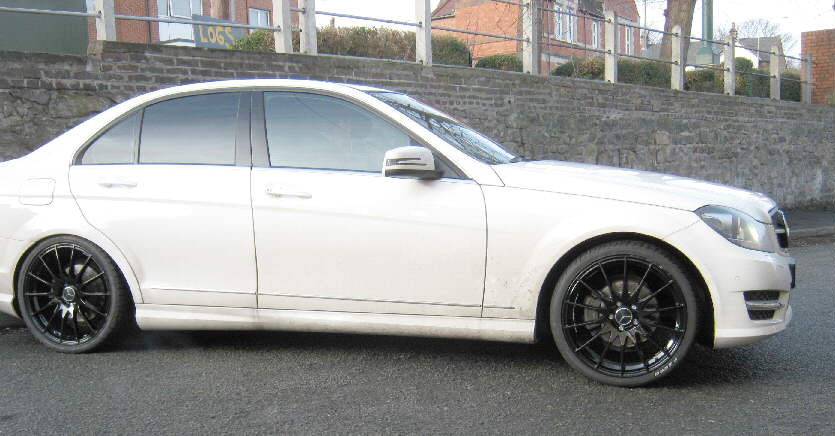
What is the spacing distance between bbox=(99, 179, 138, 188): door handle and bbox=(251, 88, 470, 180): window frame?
29.0 inches

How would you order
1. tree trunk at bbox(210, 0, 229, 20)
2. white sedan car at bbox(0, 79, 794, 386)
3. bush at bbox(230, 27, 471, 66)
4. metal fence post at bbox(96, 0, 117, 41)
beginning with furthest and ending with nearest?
1. tree trunk at bbox(210, 0, 229, 20)
2. bush at bbox(230, 27, 471, 66)
3. metal fence post at bbox(96, 0, 117, 41)
4. white sedan car at bbox(0, 79, 794, 386)

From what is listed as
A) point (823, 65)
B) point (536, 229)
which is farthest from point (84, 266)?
point (823, 65)

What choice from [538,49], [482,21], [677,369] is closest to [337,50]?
[538,49]

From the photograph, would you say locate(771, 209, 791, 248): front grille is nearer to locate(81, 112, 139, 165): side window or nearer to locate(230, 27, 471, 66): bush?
locate(81, 112, 139, 165): side window

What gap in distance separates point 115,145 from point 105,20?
14.3ft

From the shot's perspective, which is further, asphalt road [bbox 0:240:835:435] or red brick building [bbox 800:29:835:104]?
red brick building [bbox 800:29:835:104]

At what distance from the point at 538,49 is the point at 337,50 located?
3.25 metres

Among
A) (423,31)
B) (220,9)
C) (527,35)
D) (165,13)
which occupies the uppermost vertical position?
(165,13)

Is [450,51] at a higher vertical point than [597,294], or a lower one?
higher

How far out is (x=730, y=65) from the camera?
17.1 meters

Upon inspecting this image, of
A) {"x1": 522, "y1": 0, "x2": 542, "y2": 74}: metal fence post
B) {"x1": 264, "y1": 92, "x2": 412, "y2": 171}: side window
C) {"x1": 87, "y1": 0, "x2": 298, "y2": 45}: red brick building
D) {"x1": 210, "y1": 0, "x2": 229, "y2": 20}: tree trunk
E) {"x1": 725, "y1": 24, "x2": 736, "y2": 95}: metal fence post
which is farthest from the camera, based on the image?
{"x1": 87, "y1": 0, "x2": 298, "y2": 45}: red brick building

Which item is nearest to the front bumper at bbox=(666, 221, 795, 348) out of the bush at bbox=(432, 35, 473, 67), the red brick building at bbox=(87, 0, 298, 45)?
the bush at bbox=(432, 35, 473, 67)

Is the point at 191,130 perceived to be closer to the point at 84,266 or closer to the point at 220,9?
the point at 84,266

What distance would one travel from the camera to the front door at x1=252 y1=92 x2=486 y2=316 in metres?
4.25
